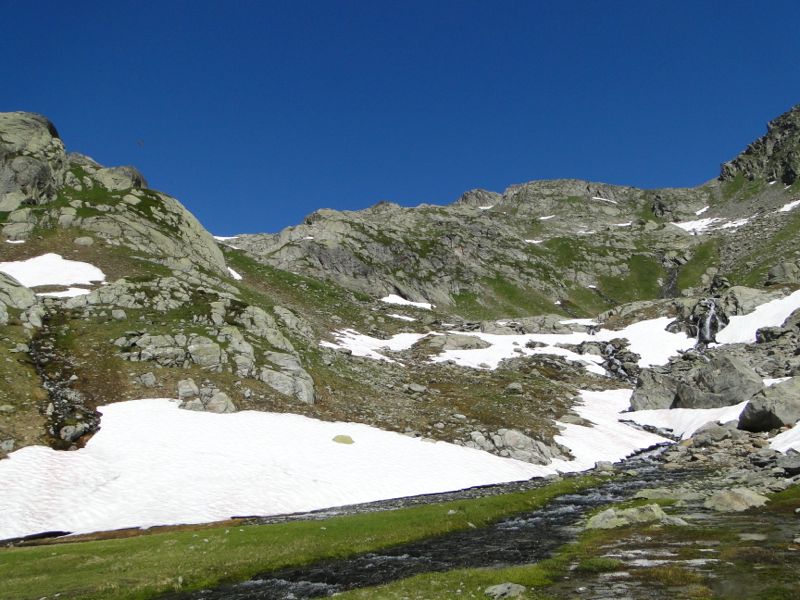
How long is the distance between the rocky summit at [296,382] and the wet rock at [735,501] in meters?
0.11

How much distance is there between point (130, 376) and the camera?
55.0m

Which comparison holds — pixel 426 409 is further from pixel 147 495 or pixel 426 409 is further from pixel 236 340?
pixel 147 495

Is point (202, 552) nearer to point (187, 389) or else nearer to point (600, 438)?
point (187, 389)

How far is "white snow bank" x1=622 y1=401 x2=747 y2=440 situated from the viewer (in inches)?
2820

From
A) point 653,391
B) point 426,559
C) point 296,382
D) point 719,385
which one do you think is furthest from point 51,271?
point 719,385

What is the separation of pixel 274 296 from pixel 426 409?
7104 centimetres

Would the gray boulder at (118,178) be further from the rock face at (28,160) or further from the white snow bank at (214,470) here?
the white snow bank at (214,470)

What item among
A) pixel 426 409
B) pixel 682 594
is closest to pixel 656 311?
pixel 426 409

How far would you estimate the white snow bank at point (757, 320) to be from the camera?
101 m

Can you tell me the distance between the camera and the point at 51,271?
78.6 m

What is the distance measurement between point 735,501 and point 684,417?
52.0 meters

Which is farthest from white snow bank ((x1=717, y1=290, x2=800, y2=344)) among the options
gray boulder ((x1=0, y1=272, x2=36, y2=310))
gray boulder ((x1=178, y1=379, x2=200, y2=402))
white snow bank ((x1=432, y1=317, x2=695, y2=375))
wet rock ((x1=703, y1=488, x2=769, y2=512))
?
gray boulder ((x1=0, y1=272, x2=36, y2=310))

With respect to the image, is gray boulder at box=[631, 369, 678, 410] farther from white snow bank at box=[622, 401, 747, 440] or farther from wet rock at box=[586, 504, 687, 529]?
wet rock at box=[586, 504, 687, 529]

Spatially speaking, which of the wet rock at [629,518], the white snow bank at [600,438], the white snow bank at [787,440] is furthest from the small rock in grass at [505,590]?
the white snow bank at [787,440]
